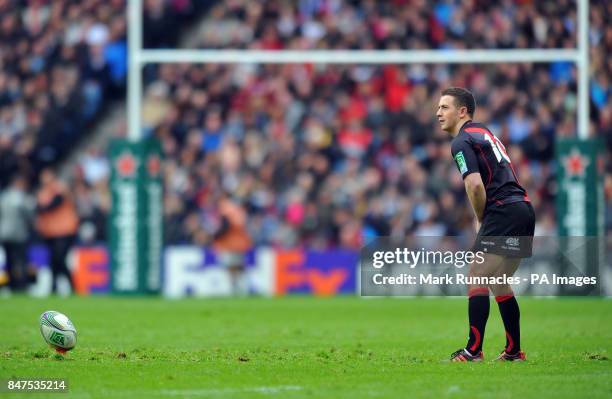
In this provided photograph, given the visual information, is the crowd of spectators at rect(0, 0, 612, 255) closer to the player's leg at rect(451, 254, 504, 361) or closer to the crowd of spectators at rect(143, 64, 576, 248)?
the crowd of spectators at rect(143, 64, 576, 248)

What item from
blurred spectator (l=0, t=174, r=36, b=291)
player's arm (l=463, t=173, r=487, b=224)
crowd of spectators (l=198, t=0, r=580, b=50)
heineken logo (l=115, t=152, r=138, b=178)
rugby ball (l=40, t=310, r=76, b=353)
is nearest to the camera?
player's arm (l=463, t=173, r=487, b=224)

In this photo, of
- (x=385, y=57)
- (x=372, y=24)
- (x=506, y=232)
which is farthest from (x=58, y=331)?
(x=372, y=24)

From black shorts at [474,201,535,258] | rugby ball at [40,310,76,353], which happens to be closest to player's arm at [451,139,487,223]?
black shorts at [474,201,535,258]

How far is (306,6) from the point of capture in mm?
24828

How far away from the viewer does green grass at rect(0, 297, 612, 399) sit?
786 cm

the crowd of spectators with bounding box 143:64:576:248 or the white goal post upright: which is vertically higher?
the white goal post upright

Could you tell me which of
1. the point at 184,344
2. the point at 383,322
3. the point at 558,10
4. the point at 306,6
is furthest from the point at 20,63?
the point at 184,344

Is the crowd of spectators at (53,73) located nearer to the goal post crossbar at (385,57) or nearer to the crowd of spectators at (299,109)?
the crowd of spectators at (299,109)

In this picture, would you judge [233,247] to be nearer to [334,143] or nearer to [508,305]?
[334,143]

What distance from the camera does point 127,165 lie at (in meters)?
19.9

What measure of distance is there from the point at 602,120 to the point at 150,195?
28.7 feet

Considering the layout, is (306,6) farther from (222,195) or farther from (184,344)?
(184,344)

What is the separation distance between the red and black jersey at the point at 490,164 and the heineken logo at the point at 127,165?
1129cm

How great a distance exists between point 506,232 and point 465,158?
25.2 inches
